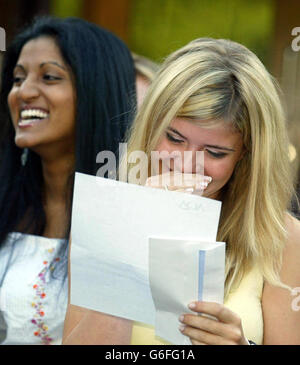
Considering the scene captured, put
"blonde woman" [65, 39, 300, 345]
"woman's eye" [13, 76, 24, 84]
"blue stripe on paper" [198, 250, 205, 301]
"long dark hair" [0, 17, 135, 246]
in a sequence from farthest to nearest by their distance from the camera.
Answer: "woman's eye" [13, 76, 24, 84] → "long dark hair" [0, 17, 135, 246] → "blonde woman" [65, 39, 300, 345] → "blue stripe on paper" [198, 250, 205, 301]

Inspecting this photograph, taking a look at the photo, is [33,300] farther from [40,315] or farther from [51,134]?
[51,134]

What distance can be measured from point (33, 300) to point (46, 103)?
653 mm

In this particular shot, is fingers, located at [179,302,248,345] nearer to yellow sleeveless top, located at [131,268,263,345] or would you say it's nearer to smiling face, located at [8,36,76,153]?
yellow sleeveless top, located at [131,268,263,345]

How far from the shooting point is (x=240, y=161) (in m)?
1.52

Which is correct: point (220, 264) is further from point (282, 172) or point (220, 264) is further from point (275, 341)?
point (282, 172)

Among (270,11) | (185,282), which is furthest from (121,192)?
(270,11)

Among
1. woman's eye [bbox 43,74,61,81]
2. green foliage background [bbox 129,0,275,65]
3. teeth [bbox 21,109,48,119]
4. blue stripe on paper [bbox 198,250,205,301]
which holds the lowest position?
blue stripe on paper [bbox 198,250,205,301]

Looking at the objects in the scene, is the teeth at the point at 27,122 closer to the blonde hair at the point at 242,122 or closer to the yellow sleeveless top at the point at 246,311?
the blonde hair at the point at 242,122

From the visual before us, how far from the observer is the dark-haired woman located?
1858mm

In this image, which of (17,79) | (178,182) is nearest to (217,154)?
(178,182)

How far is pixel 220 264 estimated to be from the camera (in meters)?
1.10

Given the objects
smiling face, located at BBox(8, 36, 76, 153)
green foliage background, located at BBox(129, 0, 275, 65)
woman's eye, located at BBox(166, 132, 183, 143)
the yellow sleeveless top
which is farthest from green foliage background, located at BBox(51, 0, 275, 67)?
the yellow sleeveless top

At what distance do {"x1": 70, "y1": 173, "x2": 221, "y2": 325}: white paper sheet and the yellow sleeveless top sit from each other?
165 millimetres
